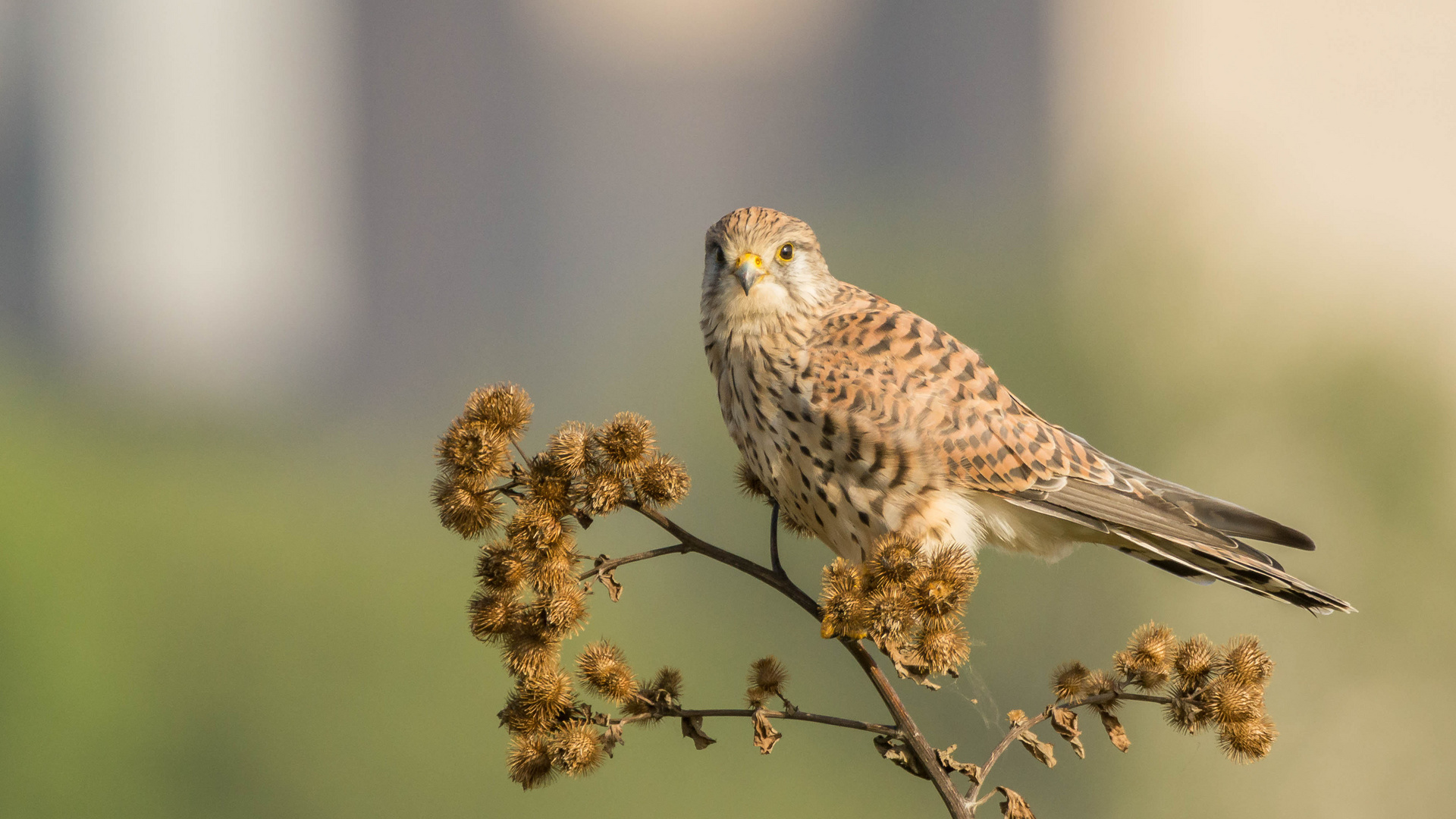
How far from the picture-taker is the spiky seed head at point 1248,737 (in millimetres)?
1813

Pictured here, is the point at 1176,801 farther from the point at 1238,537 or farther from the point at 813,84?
the point at 813,84

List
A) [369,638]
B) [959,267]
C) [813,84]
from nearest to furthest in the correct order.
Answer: [369,638] → [959,267] → [813,84]

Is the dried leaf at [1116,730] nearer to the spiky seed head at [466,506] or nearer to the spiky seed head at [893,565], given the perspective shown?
the spiky seed head at [893,565]

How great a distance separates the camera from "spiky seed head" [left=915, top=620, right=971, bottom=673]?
5.63 ft

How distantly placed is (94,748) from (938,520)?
18.6 meters

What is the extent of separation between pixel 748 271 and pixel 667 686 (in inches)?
44.1

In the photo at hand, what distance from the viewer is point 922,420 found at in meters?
2.69

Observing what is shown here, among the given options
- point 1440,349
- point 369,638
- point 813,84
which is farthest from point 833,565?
point 813,84

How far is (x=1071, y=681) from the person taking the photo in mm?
2033

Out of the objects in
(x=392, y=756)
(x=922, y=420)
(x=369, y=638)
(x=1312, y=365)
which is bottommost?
(x=392, y=756)

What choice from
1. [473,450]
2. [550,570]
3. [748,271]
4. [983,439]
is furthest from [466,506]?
[983,439]

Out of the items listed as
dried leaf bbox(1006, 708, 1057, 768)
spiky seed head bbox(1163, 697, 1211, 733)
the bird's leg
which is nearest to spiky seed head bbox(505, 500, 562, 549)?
the bird's leg

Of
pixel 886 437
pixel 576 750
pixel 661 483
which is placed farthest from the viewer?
pixel 886 437

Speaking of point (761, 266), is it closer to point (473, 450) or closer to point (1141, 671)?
point (473, 450)
